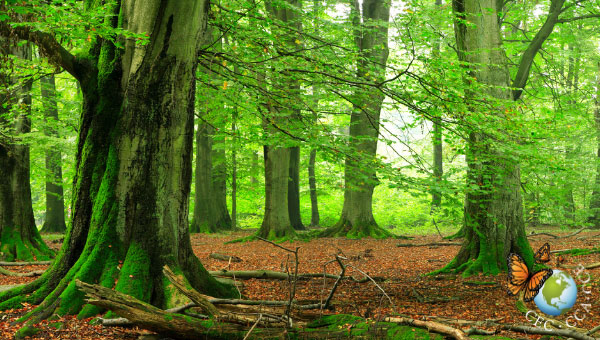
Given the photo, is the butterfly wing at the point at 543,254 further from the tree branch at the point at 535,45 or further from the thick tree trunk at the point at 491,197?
the tree branch at the point at 535,45

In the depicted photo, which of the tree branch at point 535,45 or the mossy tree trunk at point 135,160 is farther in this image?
the tree branch at point 535,45

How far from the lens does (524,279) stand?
3025mm

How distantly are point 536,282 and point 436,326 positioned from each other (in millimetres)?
848

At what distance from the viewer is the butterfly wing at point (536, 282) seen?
272 centimetres

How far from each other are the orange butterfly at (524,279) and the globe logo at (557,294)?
1.8 inches

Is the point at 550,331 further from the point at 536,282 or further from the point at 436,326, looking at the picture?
the point at 436,326

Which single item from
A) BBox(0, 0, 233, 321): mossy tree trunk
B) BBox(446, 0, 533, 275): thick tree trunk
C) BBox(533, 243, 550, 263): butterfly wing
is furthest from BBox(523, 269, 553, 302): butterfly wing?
BBox(446, 0, 533, 275): thick tree trunk

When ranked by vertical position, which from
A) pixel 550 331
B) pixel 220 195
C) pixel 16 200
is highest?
pixel 220 195

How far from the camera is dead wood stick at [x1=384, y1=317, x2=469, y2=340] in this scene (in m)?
3.09

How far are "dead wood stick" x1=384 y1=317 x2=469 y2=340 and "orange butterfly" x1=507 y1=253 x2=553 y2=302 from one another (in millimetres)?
484

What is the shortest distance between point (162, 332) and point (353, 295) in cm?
304

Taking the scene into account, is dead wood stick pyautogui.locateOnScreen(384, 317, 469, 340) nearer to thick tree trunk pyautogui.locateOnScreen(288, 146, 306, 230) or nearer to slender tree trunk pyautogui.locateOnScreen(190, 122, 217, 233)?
slender tree trunk pyautogui.locateOnScreen(190, 122, 217, 233)

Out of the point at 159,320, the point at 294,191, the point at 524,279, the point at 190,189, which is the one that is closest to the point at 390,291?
the point at 190,189

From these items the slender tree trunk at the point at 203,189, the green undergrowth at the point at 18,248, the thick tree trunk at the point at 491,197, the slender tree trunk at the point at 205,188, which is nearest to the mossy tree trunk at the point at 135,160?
the thick tree trunk at the point at 491,197
